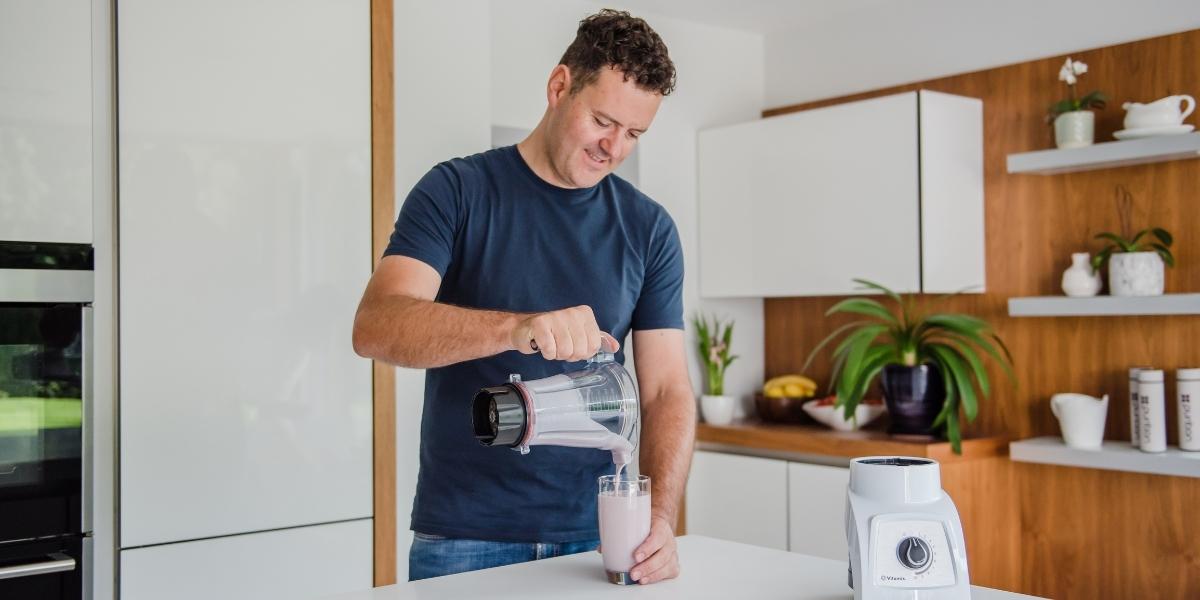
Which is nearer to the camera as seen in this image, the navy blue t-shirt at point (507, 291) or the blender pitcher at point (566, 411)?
the blender pitcher at point (566, 411)

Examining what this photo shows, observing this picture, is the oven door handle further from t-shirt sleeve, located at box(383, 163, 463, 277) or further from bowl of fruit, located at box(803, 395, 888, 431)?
bowl of fruit, located at box(803, 395, 888, 431)

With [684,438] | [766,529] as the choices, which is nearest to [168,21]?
[684,438]

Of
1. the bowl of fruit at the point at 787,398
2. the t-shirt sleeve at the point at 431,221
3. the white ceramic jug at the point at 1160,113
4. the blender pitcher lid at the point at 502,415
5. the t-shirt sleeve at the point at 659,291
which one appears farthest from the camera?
the bowl of fruit at the point at 787,398

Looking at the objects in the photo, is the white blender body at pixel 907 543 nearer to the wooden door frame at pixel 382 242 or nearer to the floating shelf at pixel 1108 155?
the wooden door frame at pixel 382 242

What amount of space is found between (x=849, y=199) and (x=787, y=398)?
81 cm

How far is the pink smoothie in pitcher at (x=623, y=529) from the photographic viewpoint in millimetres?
1562

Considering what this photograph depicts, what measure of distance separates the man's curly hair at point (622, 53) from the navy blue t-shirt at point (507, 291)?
23 centimetres

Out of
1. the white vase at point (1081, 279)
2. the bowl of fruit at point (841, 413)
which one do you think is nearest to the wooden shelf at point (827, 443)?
the bowl of fruit at point (841, 413)

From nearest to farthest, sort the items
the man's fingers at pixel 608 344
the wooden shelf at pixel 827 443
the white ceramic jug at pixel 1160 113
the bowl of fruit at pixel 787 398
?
the man's fingers at pixel 608 344 < the white ceramic jug at pixel 1160 113 < the wooden shelf at pixel 827 443 < the bowl of fruit at pixel 787 398

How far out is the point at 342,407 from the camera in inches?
111

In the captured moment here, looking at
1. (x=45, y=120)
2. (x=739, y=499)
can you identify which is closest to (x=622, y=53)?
(x=45, y=120)

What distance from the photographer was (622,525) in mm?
1562

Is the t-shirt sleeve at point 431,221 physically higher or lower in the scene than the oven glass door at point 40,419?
higher

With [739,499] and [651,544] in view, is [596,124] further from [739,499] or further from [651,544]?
[739,499]
